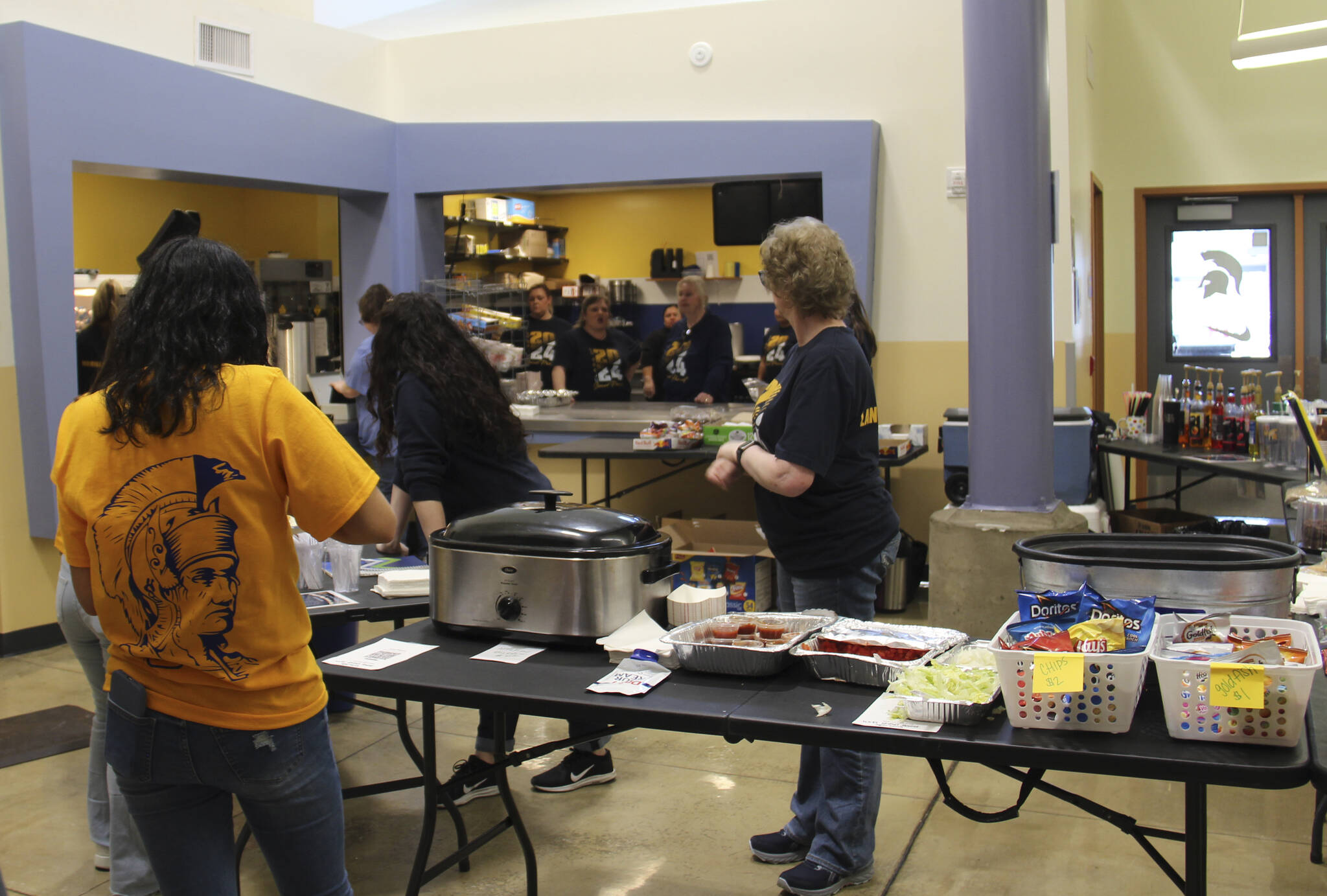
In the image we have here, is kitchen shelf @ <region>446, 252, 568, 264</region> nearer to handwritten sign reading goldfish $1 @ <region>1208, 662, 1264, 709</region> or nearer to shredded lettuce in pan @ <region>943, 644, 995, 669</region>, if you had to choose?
shredded lettuce in pan @ <region>943, 644, 995, 669</region>

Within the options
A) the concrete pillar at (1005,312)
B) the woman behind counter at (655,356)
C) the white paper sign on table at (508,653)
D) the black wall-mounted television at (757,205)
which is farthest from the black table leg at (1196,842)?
the woman behind counter at (655,356)

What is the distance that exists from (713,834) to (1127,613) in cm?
163

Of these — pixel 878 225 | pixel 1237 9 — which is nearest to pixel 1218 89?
pixel 1237 9

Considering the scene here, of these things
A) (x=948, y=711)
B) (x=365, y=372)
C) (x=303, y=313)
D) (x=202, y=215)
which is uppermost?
(x=202, y=215)

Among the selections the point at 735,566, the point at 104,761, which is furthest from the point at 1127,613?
the point at 735,566

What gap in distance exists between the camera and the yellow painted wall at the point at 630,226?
10.9 metres

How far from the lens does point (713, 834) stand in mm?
3070

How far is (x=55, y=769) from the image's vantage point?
3.68 meters

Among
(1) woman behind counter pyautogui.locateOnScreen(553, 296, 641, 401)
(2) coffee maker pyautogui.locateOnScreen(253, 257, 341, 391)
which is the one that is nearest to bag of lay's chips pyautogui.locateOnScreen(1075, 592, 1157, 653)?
(1) woman behind counter pyautogui.locateOnScreen(553, 296, 641, 401)

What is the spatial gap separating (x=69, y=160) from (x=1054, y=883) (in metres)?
4.79

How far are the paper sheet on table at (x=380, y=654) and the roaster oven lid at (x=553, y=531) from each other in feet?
0.76

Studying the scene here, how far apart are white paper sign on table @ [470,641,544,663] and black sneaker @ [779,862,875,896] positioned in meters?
0.89

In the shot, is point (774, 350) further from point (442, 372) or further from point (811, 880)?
point (811, 880)

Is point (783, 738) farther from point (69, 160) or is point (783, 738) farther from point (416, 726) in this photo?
point (69, 160)
